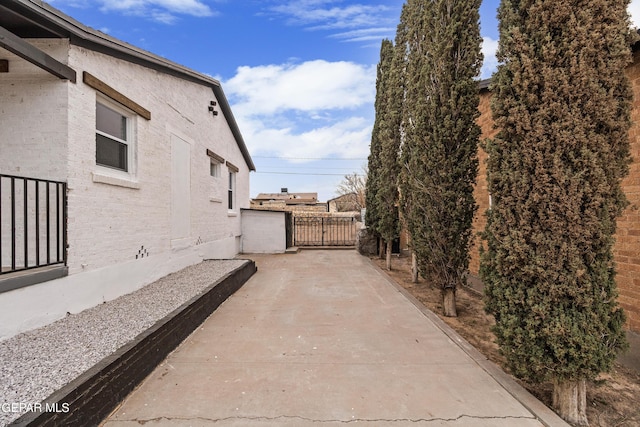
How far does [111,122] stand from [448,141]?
5.37 metres

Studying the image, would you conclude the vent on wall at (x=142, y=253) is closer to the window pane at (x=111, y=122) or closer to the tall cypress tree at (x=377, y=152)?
the window pane at (x=111, y=122)

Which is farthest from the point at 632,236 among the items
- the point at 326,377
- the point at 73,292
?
the point at 73,292

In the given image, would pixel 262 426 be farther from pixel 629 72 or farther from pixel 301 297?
pixel 629 72

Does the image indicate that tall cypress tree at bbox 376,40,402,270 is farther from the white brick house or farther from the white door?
the white brick house

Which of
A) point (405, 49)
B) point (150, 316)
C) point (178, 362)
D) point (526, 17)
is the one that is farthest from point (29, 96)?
point (405, 49)

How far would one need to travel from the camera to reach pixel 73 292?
3.74m

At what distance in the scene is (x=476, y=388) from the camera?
285cm

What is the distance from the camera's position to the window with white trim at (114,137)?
459 cm

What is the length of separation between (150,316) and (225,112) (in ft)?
27.0

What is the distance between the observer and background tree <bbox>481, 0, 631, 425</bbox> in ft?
7.77

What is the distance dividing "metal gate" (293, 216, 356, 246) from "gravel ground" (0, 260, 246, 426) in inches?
433

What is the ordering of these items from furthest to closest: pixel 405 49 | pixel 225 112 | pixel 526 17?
1. pixel 225 112
2. pixel 405 49
3. pixel 526 17

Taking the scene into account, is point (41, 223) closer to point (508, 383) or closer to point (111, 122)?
point (111, 122)

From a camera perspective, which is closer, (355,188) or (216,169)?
(216,169)
